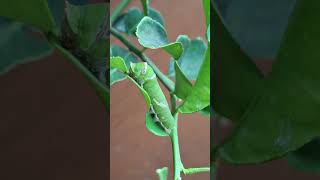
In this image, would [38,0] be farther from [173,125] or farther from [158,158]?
[158,158]

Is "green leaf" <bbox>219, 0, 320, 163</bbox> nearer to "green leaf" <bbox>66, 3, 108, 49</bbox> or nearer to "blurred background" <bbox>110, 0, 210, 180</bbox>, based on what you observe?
"green leaf" <bbox>66, 3, 108, 49</bbox>

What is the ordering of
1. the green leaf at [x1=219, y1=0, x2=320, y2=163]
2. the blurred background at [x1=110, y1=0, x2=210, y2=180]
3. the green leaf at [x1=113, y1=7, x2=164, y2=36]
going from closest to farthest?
the green leaf at [x1=219, y1=0, x2=320, y2=163]
the green leaf at [x1=113, y1=7, x2=164, y2=36]
the blurred background at [x1=110, y1=0, x2=210, y2=180]

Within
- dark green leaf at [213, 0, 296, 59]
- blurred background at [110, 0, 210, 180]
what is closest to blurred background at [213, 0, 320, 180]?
dark green leaf at [213, 0, 296, 59]

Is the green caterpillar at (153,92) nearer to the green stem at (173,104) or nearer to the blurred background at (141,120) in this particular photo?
the green stem at (173,104)

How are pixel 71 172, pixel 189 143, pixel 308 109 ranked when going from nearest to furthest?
pixel 308 109 < pixel 71 172 < pixel 189 143

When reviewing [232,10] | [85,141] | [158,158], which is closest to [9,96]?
[85,141]

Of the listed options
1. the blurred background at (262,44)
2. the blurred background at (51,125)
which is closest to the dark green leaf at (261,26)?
the blurred background at (262,44)
